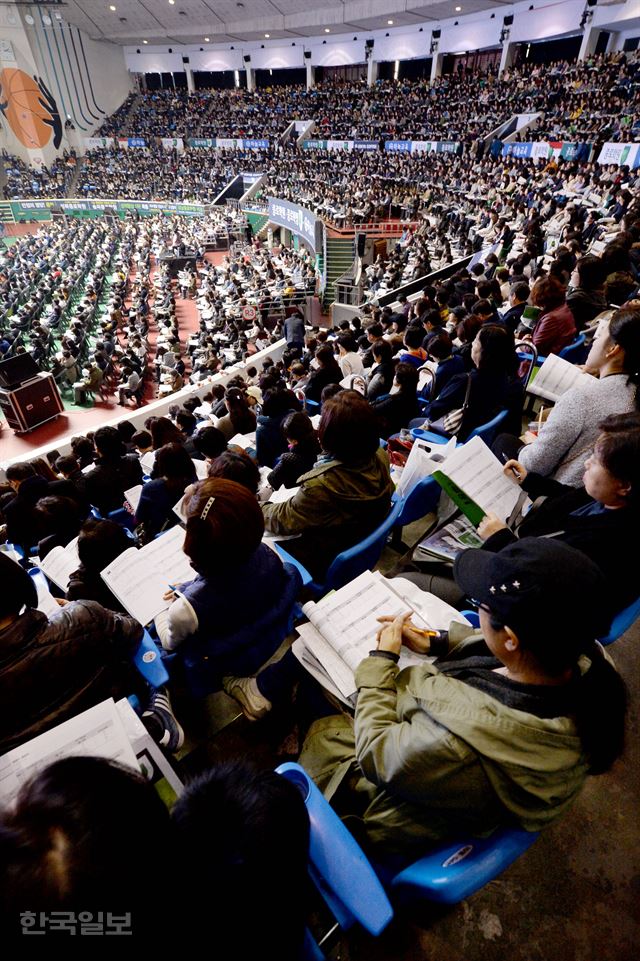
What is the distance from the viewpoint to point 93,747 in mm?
1179

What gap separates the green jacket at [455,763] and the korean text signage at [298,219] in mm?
17970

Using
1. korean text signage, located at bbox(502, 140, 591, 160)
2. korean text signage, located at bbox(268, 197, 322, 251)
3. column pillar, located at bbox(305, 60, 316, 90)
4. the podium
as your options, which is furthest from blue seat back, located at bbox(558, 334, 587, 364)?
column pillar, located at bbox(305, 60, 316, 90)

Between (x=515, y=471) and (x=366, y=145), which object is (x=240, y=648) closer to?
(x=515, y=471)

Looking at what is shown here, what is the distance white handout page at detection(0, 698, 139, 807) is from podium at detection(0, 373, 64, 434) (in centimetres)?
909

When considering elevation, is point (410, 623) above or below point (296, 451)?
above

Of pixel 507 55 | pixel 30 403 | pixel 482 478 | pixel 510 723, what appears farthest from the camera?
pixel 507 55

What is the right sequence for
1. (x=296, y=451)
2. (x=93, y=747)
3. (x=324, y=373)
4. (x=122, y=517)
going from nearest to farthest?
(x=93, y=747), (x=296, y=451), (x=122, y=517), (x=324, y=373)

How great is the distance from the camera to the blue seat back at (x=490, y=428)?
2.77 m

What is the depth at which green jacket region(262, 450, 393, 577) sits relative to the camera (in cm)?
195

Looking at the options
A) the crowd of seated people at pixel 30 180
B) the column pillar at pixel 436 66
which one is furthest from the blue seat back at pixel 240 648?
the crowd of seated people at pixel 30 180

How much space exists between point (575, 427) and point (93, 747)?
203 cm

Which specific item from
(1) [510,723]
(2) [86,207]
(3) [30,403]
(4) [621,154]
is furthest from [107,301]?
(1) [510,723]

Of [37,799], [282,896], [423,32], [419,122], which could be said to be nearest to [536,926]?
[282,896]

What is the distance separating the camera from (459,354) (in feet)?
12.6
